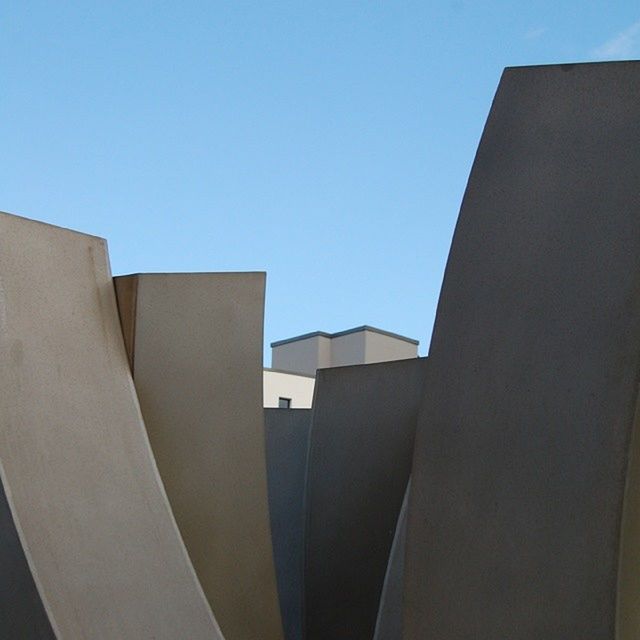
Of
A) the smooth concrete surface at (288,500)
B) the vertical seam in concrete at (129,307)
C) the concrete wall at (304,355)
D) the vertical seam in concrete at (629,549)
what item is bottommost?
the smooth concrete surface at (288,500)

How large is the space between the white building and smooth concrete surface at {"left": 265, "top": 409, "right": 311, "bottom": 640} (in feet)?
45.2

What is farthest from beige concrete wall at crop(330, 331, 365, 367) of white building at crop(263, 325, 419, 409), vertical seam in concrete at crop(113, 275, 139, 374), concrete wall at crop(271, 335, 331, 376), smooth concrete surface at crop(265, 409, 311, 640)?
vertical seam in concrete at crop(113, 275, 139, 374)

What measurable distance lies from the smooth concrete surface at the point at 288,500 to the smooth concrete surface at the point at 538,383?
329 inches

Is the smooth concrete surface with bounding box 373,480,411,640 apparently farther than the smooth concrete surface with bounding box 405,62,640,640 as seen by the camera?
Yes

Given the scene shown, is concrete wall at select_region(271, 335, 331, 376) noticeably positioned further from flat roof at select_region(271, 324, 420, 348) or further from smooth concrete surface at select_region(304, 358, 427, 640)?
smooth concrete surface at select_region(304, 358, 427, 640)

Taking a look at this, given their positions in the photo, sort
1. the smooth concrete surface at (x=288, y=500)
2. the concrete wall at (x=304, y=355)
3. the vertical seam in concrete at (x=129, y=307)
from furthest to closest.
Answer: the concrete wall at (x=304, y=355) < the smooth concrete surface at (x=288, y=500) < the vertical seam in concrete at (x=129, y=307)

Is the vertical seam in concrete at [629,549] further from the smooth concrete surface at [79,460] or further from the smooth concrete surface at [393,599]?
the smooth concrete surface at [393,599]

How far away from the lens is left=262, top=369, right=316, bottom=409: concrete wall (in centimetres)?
2859

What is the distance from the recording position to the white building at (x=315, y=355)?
2802 cm

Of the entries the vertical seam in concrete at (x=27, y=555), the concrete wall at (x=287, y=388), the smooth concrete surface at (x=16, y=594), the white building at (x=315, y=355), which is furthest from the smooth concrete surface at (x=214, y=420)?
the concrete wall at (x=287, y=388)

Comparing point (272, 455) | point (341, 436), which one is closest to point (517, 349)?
point (341, 436)

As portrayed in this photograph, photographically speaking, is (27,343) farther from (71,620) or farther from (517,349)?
(517,349)

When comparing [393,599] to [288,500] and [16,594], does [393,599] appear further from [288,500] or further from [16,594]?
[288,500]

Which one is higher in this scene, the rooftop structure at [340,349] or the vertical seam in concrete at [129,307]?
the vertical seam in concrete at [129,307]
